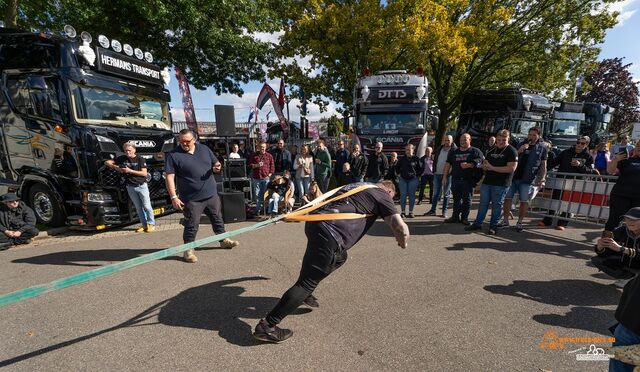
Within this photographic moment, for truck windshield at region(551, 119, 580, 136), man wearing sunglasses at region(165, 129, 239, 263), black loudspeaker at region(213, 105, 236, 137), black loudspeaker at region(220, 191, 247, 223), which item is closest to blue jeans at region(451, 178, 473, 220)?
black loudspeaker at region(220, 191, 247, 223)

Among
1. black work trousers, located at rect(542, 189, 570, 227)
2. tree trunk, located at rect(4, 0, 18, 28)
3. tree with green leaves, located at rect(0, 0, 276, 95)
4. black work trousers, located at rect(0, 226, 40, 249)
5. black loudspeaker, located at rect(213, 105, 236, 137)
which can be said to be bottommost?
black work trousers, located at rect(0, 226, 40, 249)

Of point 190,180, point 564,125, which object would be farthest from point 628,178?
point 564,125

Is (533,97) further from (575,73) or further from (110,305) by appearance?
(110,305)

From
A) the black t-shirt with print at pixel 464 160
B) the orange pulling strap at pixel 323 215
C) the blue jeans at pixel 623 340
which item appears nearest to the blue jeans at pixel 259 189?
the black t-shirt with print at pixel 464 160

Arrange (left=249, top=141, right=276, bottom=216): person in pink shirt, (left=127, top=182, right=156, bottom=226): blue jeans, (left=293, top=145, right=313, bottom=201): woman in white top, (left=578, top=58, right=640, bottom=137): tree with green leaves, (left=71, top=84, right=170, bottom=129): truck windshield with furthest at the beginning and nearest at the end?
1. (left=578, top=58, right=640, bottom=137): tree with green leaves
2. (left=293, top=145, right=313, bottom=201): woman in white top
3. (left=249, top=141, right=276, bottom=216): person in pink shirt
4. (left=127, top=182, right=156, bottom=226): blue jeans
5. (left=71, top=84, right=170, bottom=129): truck windshield

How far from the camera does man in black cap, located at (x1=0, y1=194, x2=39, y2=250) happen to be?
17.3 feet

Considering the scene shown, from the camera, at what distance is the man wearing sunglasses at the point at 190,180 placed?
426cm

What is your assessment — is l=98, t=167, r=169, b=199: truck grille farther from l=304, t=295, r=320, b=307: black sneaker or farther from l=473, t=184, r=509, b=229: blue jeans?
l=473, t=184, r=509, b=229: blue jeans

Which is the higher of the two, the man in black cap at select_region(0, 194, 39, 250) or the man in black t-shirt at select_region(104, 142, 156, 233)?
the man in black t-shirt at select_region(104, 142, 156, 233)

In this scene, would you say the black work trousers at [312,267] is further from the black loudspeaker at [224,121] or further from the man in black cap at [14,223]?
the black loudspeaker at [224,121]

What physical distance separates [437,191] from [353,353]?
218 inches

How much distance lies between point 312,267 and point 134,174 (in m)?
4.50

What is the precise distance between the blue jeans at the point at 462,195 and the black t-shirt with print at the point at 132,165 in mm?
6100

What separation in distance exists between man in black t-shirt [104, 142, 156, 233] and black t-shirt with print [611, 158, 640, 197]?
727 cm
